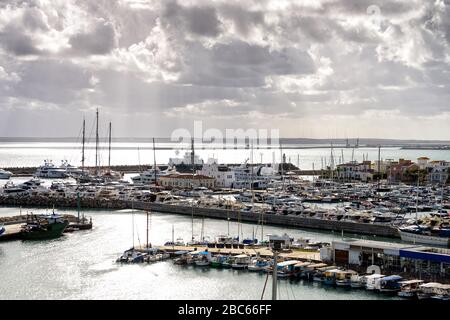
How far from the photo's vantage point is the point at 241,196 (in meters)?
35.1

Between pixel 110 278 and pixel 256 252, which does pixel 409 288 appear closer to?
pixel 256 252

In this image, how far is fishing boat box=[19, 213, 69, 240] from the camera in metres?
21.6

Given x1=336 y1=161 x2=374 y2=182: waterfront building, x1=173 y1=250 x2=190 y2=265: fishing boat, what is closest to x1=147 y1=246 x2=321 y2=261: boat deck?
x1=173 y1=250 x2=190 y2=265: fishing boat

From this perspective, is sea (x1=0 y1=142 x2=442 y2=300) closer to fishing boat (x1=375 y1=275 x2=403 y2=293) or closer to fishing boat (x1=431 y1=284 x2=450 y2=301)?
fishing boat (x1=375 y1=275 x2=403 y2=293)

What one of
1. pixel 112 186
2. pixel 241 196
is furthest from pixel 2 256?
pixel 112 186

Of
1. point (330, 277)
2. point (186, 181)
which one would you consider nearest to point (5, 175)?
point (186, 181)

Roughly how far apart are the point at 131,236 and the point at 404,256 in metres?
10.7

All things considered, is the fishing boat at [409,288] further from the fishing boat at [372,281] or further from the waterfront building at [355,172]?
the waterfront building at [355,172]

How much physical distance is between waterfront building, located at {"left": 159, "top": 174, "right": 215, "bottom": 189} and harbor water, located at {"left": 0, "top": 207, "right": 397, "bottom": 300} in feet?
67.7

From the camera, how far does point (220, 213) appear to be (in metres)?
28.9

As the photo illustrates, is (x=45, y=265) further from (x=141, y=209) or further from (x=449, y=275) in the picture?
(x=141, y=209)

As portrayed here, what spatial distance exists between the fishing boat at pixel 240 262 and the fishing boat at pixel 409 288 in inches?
174

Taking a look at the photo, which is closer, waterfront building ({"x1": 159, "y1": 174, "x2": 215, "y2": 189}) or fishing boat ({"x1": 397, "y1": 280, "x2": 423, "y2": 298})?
fishing boat ({"x1": 397, "y1": 280, "x2": 423, "y2": 298})

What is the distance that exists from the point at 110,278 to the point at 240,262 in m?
3.67
